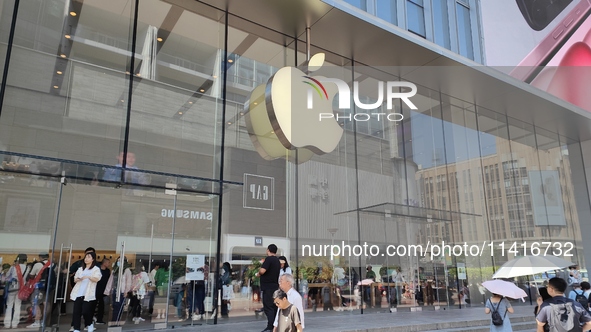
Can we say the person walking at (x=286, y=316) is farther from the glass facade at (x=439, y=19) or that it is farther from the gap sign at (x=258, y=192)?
the glass facade at (x=439, y=19)

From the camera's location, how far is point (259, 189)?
10.7 m

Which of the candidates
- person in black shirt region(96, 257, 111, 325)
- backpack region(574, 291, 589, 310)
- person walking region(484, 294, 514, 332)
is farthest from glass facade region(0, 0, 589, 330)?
person walking region(484, 294, 514, 332)

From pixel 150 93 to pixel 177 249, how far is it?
3.68 meters

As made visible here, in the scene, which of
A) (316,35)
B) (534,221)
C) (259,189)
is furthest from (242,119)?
(534,221)

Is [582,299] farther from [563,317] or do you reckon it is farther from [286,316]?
[286,316]

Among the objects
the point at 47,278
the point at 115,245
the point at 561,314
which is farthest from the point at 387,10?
the point at 47,278

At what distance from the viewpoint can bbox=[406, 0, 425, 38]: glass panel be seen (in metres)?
13.5

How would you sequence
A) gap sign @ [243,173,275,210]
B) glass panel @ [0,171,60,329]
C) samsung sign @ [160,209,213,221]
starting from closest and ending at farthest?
glass panel @ [0,171,60,329] → samsung sign @ [160,209,213,221] → gap sign @ [243,173,275,210]

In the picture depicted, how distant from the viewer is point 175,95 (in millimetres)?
10359

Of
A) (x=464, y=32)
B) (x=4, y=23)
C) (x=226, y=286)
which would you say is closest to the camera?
(x=4, y=23)

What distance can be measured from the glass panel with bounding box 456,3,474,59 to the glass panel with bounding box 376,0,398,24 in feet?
11.1

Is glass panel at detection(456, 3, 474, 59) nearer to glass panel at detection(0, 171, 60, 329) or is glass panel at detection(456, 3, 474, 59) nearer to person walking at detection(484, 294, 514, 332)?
person walking at detection(484, 294, 514, 332)

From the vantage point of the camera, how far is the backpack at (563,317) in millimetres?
4309

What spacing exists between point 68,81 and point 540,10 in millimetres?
19379
